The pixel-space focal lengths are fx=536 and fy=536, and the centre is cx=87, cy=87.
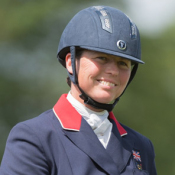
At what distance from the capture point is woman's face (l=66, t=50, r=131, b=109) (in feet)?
13.0

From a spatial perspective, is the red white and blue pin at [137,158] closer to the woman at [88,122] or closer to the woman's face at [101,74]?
the woman at [88,122]

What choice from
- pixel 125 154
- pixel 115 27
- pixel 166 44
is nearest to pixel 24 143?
pixel 125 154

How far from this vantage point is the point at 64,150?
3803 mm

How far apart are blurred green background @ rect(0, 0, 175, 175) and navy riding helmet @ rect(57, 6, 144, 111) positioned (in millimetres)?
13276

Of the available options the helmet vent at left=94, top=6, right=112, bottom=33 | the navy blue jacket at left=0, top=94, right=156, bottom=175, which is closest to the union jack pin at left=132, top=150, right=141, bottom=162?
the navy blue jacket at left=0, top=94, right=156, bottom=175

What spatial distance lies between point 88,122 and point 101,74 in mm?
388

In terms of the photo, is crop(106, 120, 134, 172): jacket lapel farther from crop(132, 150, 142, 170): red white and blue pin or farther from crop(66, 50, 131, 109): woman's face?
crop(66, 50, 131, 109): woman's face

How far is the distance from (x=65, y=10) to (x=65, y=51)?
1573 cm

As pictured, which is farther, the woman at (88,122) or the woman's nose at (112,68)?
the woman's nose at (112,68)

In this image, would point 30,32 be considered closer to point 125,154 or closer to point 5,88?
point 5,88

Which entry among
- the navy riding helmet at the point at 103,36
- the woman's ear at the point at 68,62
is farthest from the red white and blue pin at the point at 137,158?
the woman's ear at the point at 68,62

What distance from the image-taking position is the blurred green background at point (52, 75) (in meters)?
18.7

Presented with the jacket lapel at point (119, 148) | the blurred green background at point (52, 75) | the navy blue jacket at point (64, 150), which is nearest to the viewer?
the navy blue jacket at point (64, 150)

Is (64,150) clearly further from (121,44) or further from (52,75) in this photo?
(52,75)
